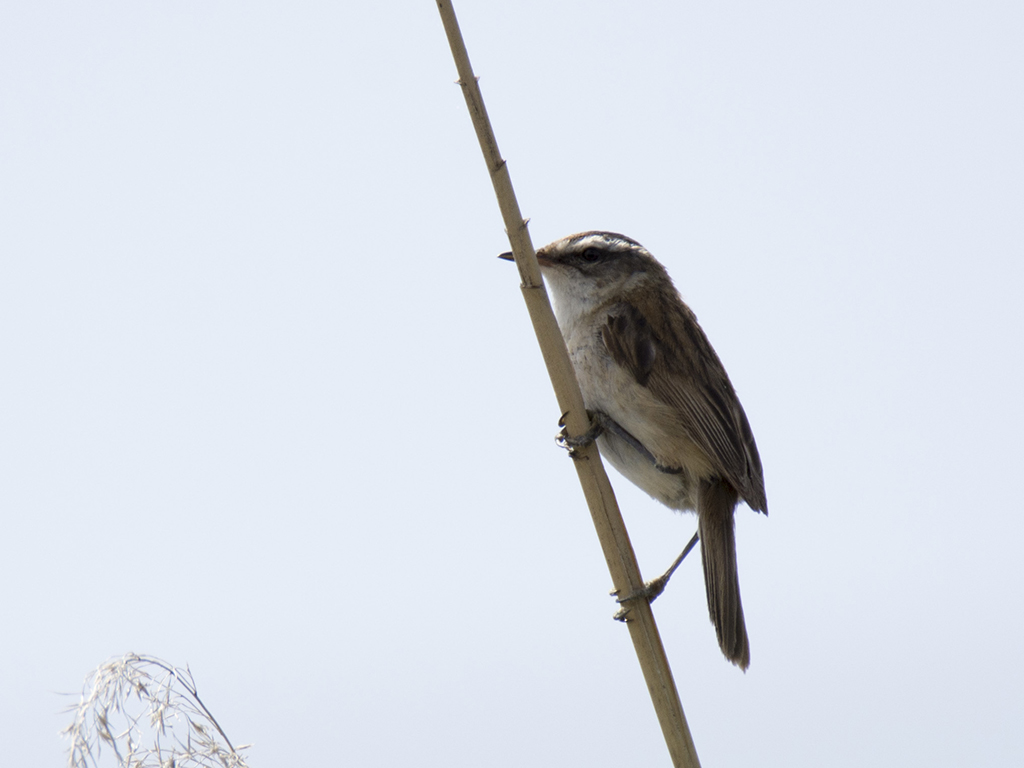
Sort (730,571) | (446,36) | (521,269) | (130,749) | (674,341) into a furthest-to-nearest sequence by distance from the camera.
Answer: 1. (674,341)
2. (730,571)
3. (521,269)
4. (446,36)
5. (130,749)

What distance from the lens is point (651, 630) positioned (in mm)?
2027

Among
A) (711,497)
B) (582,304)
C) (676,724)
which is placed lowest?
(676,724)

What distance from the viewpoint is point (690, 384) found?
121 inches

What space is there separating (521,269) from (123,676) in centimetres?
111

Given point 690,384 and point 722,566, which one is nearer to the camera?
point 722,566

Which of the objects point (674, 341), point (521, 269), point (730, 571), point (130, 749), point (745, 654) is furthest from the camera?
point (674, 341)

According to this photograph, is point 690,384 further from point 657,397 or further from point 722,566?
point 722,566

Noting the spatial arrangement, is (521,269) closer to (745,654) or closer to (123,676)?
(123,676)

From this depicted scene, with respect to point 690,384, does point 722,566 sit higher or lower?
lower

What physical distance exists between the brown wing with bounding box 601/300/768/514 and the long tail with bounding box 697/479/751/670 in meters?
0.12

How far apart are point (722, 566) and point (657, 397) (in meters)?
0.55

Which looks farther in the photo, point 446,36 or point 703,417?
point 703,417

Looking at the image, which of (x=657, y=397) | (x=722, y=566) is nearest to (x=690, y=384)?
(x=657, y=397)

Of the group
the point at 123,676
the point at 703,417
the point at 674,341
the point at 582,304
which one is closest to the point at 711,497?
the point at 703,417
